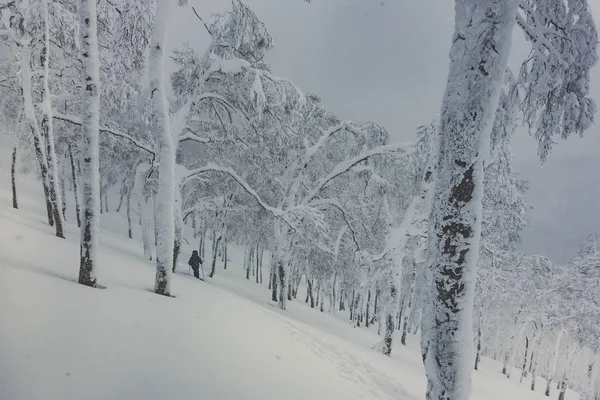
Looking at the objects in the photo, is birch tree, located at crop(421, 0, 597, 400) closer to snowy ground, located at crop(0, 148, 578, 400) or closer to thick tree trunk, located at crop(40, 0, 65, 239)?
snowy ground, located at crop(0, 148, 578, 400)

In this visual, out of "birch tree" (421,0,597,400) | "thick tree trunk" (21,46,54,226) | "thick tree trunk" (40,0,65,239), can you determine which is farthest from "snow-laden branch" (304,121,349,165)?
"birch tree" (421,0,597,400)

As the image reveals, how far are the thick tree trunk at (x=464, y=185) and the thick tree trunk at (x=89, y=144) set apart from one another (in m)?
6.01

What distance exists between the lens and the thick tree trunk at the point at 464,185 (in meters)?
3.65

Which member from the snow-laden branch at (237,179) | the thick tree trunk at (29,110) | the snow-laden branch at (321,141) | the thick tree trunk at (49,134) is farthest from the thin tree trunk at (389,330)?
the thick tree trunk at (29,110)

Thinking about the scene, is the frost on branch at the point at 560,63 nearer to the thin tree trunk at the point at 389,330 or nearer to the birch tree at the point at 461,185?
the birch tree at the point at 461,185

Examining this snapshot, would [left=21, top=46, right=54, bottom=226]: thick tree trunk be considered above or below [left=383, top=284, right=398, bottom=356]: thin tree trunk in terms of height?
above

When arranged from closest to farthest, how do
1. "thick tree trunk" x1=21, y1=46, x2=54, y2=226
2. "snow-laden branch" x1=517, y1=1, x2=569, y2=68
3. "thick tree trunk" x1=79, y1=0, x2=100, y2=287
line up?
"snow-laden branch" x1=517, y1=1, x2=569, y2=68, "thick tree trunk" x1=79, y1=0, x2=100, y2=287, "thick tree trunk" x1=21, y1=46, x2=54, y2=226

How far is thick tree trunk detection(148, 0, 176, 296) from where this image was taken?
765 centimetres

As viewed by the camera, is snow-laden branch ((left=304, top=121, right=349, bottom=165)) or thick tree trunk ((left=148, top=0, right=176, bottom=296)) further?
snow-laden branch ((left=304, top=121, right=349, bottom=165))

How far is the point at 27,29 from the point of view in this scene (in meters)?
10.7

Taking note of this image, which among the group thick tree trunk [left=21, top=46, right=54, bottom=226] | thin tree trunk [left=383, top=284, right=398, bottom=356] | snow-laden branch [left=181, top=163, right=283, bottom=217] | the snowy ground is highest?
thick tree trunk [left=21, top=46, right=54, bottom=226]

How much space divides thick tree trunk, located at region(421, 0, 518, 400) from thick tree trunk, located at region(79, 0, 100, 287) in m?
6.01

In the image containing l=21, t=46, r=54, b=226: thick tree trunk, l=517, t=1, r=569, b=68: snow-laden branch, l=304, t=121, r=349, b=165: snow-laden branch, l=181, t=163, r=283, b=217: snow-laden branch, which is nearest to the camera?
l=517, t=1, r=569, b=68: snow-laden branch

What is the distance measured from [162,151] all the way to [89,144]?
1.58 meters
